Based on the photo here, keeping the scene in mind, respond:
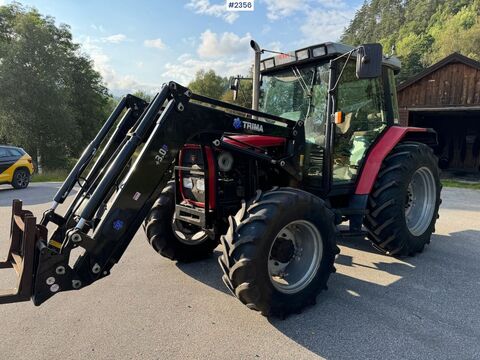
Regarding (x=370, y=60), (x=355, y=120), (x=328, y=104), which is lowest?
(x=355, y=120)

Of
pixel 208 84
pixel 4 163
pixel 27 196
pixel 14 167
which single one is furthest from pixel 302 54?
pixel 208 84

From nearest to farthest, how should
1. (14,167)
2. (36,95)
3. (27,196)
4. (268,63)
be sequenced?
(268,63) < (27,196) < (14,167) < (36,95)

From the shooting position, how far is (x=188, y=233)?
432cm

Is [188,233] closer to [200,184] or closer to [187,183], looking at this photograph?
[187,183]

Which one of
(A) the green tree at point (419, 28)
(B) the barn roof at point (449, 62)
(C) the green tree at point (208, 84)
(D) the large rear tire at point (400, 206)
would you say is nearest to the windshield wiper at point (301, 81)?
(D) the large rear tire at point (400, 206)

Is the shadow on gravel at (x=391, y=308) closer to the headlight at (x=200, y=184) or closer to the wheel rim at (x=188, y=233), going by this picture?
the wheel rim at (x=188, y=233)

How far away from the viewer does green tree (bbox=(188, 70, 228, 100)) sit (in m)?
48.4

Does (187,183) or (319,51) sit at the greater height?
(319,51)

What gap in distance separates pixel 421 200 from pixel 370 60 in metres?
2.56

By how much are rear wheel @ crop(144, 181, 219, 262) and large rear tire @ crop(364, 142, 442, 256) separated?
190 centimetres

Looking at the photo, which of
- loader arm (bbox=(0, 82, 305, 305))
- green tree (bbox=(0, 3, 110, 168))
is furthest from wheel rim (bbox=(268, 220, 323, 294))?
green tree (bbox=(0, 3, 110, 168))

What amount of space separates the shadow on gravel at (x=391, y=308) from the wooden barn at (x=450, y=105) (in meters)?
11.9

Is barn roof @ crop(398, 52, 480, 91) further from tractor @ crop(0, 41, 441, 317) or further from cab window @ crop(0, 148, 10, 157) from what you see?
cab window @ crop(0, 148, 10, 157)

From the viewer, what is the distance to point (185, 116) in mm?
2977
